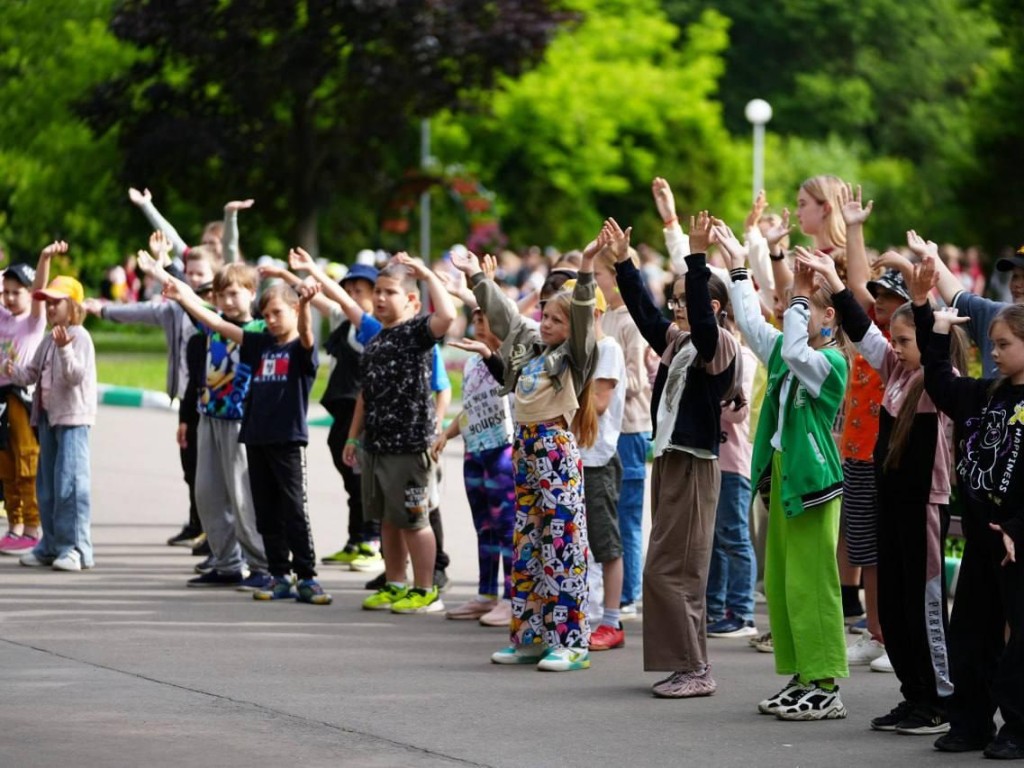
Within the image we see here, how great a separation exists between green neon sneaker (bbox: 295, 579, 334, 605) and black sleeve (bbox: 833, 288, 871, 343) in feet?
13.5

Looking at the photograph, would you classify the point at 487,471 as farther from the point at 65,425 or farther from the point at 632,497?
the point at 65,425

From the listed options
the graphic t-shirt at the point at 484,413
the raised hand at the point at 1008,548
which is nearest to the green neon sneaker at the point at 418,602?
the graphic t-shirt at the point at 484,413

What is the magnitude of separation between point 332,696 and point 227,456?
133 inches

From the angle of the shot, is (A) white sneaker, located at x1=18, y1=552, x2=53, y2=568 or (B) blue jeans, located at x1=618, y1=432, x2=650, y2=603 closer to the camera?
(B) blue jeans, located at x1=618, y1=432, x2=650, y2=603

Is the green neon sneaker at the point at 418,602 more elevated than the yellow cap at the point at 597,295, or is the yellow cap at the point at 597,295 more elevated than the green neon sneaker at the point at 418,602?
the yellow cap at the point at 597,295

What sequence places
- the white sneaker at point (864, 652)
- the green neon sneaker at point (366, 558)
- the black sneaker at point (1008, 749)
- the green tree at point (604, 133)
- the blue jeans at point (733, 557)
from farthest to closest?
the green tree at point (604, 133), the green neon sneaker at point (366, 558), the blue jeans at point (733, 557), the white sneaker at point (864, 652), the black sneaker at point (1008, 749)

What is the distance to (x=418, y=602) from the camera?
10297mm

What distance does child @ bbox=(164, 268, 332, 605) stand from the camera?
10414 millimetres

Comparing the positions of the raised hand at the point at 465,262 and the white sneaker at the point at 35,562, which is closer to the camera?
the raised hand at the point at 465,262

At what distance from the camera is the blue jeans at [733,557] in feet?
31.8

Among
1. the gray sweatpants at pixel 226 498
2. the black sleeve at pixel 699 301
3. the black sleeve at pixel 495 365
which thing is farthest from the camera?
the gray sweatpants at pixel 226 498

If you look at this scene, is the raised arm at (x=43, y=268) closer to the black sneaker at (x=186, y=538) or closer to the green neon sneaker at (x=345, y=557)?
the black sneaker at (x=186, y=538)

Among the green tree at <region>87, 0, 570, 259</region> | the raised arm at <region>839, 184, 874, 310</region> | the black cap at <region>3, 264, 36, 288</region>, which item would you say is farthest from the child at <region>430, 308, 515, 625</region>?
the green tree at <region>87, 0, 570, 259</region>

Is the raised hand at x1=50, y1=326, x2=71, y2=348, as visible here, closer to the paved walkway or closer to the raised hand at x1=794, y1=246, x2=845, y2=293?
the paved walkway
